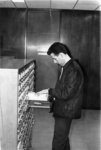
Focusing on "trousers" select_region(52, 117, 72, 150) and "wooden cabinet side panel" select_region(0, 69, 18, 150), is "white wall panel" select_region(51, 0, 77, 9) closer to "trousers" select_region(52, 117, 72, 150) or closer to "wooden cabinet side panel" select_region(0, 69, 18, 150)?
"trousers" select_region(52, 117, 72, 150)

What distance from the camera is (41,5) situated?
5703 millimetres

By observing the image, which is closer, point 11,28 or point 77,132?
point 77,132

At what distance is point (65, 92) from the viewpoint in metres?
2.55

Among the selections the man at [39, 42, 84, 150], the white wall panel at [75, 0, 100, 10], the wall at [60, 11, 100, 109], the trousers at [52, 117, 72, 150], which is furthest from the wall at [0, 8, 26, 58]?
the trousers at [52, 117, 72, 150]

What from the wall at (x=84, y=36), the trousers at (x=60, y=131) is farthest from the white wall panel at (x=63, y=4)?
the trousers at (x=60, y=131)

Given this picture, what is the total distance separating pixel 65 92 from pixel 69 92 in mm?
42

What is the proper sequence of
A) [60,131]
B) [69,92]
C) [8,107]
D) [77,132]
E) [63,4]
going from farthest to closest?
[63,4]
[77,132]
[60,131]
[69,92]
[8,107]

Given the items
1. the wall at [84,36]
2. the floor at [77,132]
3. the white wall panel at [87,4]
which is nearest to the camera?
the floor at [77,132]

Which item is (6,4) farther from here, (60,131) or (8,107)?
(8,107)

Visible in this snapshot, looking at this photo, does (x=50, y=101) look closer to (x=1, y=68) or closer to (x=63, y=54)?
(x=63, y=54)

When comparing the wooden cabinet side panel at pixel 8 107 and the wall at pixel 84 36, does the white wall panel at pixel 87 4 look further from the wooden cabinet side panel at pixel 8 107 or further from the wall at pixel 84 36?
the wooden cabinet side panel at pixel 8 107

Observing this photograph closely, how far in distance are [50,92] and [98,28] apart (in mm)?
3828

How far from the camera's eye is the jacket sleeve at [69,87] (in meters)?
2.55

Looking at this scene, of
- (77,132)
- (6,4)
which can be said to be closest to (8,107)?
(77,132)
